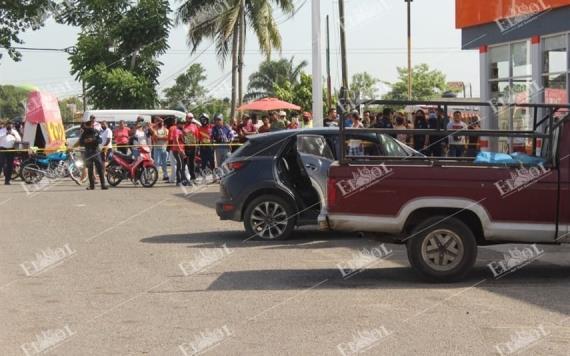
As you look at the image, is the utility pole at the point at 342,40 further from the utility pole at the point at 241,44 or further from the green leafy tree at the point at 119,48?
the green leafy tree at the point at 119,48

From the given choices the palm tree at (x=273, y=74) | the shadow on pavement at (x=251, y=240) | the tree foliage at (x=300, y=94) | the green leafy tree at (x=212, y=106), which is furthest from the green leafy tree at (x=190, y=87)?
the shadow on pavement at (x=251, y=240)

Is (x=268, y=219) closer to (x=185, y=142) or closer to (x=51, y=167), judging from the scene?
(x=185, y=142)

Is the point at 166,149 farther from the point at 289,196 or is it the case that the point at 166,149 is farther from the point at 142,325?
the point at 142,325

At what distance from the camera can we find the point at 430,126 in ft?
58.2

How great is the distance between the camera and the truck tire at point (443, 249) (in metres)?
9.31

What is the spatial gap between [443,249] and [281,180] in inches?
154

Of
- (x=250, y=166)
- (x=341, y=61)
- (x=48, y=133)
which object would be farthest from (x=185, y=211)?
(x=341, y=61)

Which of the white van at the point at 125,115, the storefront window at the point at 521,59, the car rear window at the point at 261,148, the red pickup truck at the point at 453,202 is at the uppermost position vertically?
the storefront window at the point at 521,59

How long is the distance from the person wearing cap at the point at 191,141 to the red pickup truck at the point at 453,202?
594 inches

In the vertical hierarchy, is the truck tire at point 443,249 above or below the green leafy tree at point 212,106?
below

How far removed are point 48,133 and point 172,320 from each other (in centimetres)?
2453

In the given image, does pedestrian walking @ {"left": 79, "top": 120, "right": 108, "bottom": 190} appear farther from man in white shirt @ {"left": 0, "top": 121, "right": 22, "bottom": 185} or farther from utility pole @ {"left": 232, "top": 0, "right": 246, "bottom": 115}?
utility pole @ {"left": 232, "top": 0, "right": 246, "bottom": 115}

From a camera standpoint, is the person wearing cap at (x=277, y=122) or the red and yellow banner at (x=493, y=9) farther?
the person wearing cap at (x=277, y=122)

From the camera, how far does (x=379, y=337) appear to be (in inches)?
278
